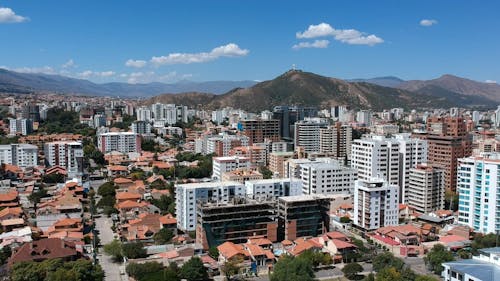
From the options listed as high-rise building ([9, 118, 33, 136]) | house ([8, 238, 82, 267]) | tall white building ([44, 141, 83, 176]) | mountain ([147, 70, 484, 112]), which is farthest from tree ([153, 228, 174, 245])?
mountain ([147, 70, 484, 112])

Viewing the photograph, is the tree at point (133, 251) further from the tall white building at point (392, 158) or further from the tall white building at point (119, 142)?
the tall white building at point (119, 142)

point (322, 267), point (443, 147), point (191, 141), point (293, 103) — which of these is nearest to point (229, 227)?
point (322, 267)

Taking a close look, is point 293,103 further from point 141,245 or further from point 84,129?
point 141,245

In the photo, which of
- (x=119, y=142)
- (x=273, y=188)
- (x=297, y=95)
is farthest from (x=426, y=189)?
(x=297, y=95)

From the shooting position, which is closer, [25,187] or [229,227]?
[229,227]

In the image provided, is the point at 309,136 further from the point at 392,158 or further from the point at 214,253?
the point at 214,253

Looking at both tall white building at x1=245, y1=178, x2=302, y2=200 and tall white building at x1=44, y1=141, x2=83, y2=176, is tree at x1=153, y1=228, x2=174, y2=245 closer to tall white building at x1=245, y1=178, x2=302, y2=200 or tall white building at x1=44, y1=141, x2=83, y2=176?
tall white building at x1=245, y1=178, x2=302, y2=200
